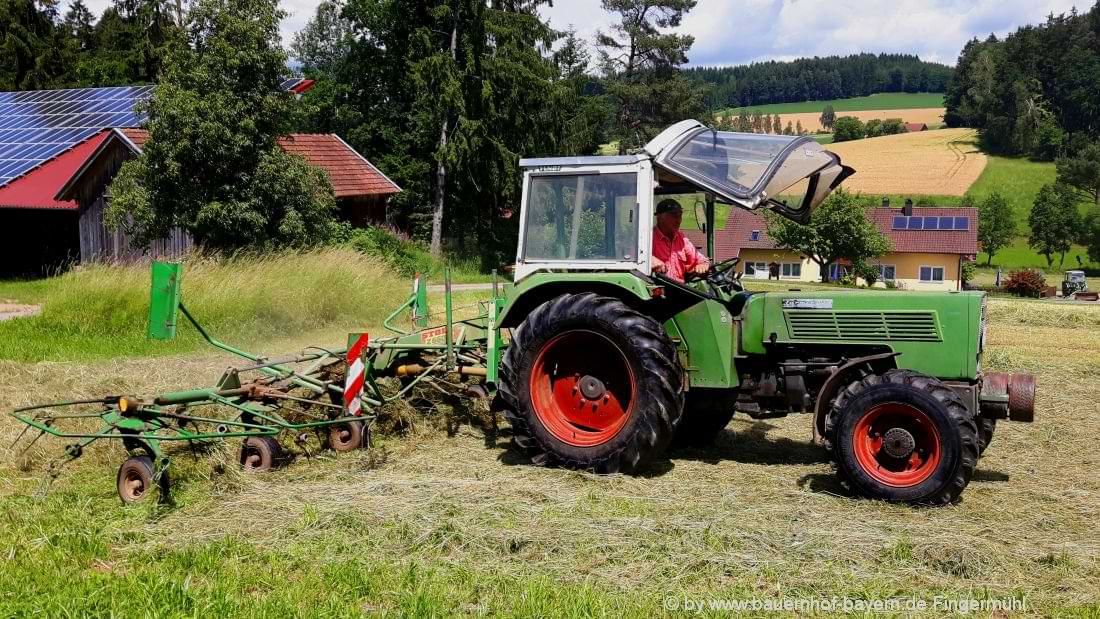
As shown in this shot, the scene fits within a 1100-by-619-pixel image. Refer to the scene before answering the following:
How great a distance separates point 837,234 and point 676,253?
40.9 m

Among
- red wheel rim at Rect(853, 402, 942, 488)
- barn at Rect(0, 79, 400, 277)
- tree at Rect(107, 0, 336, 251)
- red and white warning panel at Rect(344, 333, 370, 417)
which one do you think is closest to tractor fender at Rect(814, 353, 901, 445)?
red wheel rim at Rect(853, 402, 942, 488)

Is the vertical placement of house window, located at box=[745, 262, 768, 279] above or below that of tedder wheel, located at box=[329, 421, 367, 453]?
below

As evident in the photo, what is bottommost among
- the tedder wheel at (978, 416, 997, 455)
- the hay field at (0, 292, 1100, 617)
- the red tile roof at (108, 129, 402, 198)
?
the hay field at (0, 292, 1100, 617)

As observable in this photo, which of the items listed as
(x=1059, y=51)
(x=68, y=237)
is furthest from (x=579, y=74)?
(x=1059, y=51)

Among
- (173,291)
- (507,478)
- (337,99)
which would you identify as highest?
(337,99)

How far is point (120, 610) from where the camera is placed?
4199mm

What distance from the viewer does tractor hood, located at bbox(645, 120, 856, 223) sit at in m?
6.34

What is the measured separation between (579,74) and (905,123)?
83847 millimetres

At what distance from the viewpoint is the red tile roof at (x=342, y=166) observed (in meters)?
29.2

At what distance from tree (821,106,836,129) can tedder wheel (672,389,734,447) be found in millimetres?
109748

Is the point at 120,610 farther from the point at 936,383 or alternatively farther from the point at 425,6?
the point at 425,6

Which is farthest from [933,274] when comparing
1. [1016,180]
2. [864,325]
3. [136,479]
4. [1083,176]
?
[136,479]

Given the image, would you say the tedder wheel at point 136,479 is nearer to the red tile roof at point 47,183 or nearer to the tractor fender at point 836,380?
the tractor fender at point 836,380

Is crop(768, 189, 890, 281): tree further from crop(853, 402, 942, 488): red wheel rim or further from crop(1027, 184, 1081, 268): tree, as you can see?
crop(853, 402, 942, 488): red wheel rim
